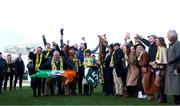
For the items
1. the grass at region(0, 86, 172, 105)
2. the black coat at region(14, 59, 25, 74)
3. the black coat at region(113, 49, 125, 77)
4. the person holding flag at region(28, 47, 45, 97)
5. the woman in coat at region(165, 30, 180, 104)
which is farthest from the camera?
the black coat at region(14, 59, 25, 74)

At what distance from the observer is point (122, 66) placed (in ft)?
55.7

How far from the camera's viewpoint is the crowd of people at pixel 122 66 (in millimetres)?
13344

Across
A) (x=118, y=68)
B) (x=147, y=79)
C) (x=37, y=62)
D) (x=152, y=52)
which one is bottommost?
(x=147, y=79)

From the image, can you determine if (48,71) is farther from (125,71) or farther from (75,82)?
(125,71)

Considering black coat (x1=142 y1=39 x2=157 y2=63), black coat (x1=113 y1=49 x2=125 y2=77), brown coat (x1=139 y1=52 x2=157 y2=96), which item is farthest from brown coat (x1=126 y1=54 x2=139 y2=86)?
black coat (x1=142 y1=39 x2=157 y2=63)

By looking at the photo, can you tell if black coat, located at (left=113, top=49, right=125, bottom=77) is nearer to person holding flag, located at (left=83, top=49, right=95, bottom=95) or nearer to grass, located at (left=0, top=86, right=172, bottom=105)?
person holding flag, located at (left=83, top=49, right=95, bottom=95)

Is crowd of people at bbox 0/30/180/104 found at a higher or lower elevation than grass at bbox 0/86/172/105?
higher

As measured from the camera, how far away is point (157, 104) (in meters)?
13.3

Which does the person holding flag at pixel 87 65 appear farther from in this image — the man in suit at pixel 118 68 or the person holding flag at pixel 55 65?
the man in suit at pixel 118 68

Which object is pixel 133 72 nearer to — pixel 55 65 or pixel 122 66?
pixel 122 66

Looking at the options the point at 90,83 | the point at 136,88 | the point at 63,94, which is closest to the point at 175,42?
the point at 136,88

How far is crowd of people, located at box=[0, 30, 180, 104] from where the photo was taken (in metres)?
13.3

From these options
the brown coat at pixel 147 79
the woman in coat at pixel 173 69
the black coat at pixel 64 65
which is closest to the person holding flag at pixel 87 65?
the black coat at pixel 64 65

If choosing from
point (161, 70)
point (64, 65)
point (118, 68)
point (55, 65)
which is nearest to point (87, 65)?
point (64, 65)
